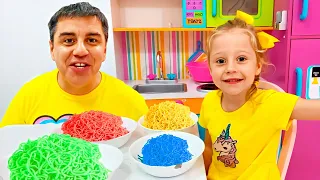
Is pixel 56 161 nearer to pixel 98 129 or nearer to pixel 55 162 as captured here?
pixel 55 162

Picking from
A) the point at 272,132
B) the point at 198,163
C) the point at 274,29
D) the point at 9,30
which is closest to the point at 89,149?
the point at 198,163

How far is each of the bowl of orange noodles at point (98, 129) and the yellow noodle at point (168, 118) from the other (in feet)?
0.26

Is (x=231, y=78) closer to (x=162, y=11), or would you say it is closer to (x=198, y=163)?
(x=198, y=163)

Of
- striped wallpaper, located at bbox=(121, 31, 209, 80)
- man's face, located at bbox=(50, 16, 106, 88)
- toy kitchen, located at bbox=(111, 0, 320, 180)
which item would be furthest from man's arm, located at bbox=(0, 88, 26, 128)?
striped wallpaper, located at bbox=(121, 31, 209, 80)

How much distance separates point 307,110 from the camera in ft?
3.06

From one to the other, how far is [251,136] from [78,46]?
2.19ft

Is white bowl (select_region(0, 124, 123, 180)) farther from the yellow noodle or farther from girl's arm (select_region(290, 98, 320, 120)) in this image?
girl's arm (select_region(290, 98, 320, 120))

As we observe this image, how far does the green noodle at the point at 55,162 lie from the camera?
→ 58cm

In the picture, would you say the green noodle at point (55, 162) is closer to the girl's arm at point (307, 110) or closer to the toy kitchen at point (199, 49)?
the girl's arm at point (307, 110)

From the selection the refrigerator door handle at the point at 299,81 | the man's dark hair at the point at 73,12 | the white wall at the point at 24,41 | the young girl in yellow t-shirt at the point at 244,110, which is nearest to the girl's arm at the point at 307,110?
the young girl in yellow t-shirt at the point at 244,110

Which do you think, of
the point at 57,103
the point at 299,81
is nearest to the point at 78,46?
the point at 57,103

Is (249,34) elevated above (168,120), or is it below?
above

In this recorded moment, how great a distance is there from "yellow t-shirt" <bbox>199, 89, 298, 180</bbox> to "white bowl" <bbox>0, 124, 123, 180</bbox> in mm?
471

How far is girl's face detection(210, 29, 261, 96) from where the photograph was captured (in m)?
0.97
